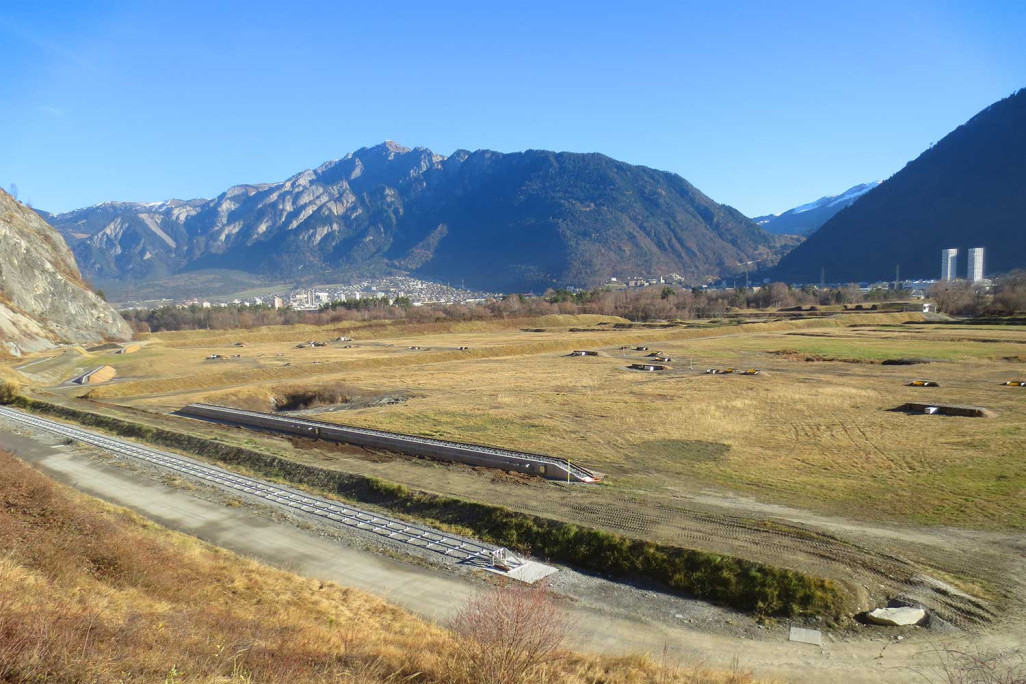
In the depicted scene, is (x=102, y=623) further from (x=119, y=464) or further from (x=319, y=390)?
(x=319, y=390)

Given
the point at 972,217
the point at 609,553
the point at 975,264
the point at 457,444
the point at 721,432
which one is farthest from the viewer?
the point at 972,217

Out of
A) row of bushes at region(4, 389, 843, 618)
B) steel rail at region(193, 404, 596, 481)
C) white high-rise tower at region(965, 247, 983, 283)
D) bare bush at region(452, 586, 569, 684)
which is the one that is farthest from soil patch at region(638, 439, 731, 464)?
white high-rise tower at region(965, 247, 983, 283)

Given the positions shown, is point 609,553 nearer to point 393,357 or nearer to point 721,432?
point 721,432

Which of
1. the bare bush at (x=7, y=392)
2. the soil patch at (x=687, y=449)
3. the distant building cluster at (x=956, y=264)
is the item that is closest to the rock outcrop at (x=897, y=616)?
the soil patch at (x=687, y=449)

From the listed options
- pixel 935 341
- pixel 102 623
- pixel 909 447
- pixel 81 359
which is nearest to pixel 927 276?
pixel 935 341

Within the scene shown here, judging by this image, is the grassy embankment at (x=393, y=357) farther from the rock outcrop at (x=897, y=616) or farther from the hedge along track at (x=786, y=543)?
the rock outcrop at (x=897, y=616)

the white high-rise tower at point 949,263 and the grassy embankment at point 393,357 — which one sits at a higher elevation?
the white high-rise tower at point 949,263

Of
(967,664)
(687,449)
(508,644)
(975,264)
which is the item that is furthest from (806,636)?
(975,264)
